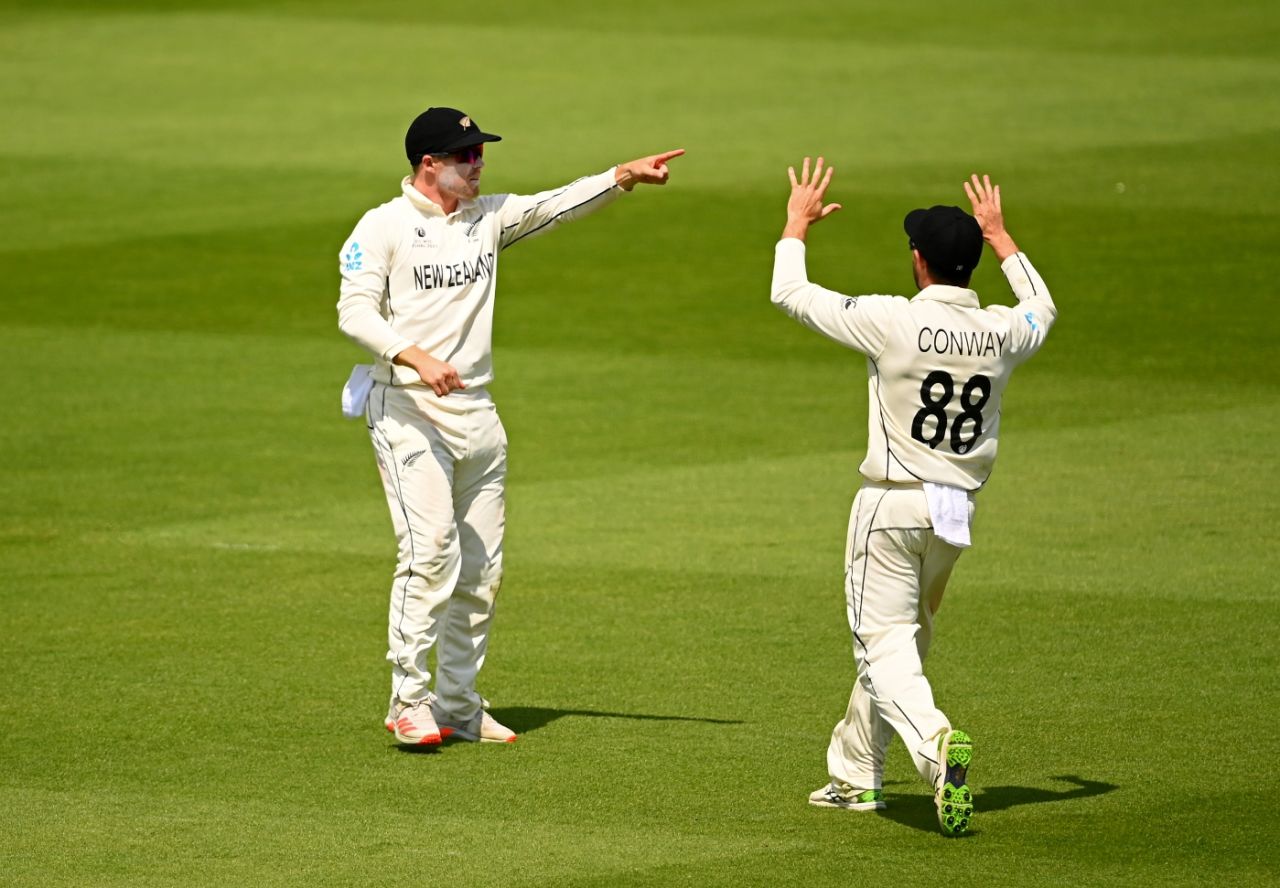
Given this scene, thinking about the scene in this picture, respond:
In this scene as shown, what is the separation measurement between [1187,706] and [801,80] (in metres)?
22.7

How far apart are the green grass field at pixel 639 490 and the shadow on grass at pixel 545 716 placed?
0.11ft

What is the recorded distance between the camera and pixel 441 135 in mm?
8727

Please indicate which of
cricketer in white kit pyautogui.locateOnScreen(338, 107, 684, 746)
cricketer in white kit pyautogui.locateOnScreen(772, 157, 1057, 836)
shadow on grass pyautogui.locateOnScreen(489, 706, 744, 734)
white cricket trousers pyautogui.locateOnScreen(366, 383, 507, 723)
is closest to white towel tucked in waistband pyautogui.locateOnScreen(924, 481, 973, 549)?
cricketer in white kit pyautogui.locateOnScreen(772, 157, 1057, 836)

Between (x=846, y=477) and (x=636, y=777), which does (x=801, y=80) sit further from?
(x=636, y=777)

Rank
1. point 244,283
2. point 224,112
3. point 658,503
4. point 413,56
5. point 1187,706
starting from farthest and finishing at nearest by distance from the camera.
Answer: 1. point 413,56
2. point 224,112
3. point 244,283
4. point 658,503
5. point 1187,706

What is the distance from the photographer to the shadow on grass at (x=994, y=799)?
25.5 ft

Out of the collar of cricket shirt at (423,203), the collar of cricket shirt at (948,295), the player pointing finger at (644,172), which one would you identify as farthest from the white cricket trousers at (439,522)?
the collar of cricket shirt at (948,295)

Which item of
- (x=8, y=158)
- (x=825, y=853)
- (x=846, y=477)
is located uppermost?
(x=8, y=158)

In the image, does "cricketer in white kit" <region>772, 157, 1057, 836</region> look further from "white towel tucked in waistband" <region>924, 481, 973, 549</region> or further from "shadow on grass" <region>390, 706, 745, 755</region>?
"shadow on grass" <region>390, 706, 745, 755</region>

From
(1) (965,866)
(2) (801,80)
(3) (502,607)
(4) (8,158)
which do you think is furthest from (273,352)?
(2) (801,80)

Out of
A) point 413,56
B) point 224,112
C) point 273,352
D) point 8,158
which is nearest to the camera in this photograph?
point 273,352

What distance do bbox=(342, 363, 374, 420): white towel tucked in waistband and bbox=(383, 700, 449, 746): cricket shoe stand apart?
1147 millimetres

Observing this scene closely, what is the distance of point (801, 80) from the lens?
30922 millimetres

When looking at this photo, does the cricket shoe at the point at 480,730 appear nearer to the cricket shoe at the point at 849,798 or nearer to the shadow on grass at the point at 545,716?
the shadow on grass at the point at 545,716
